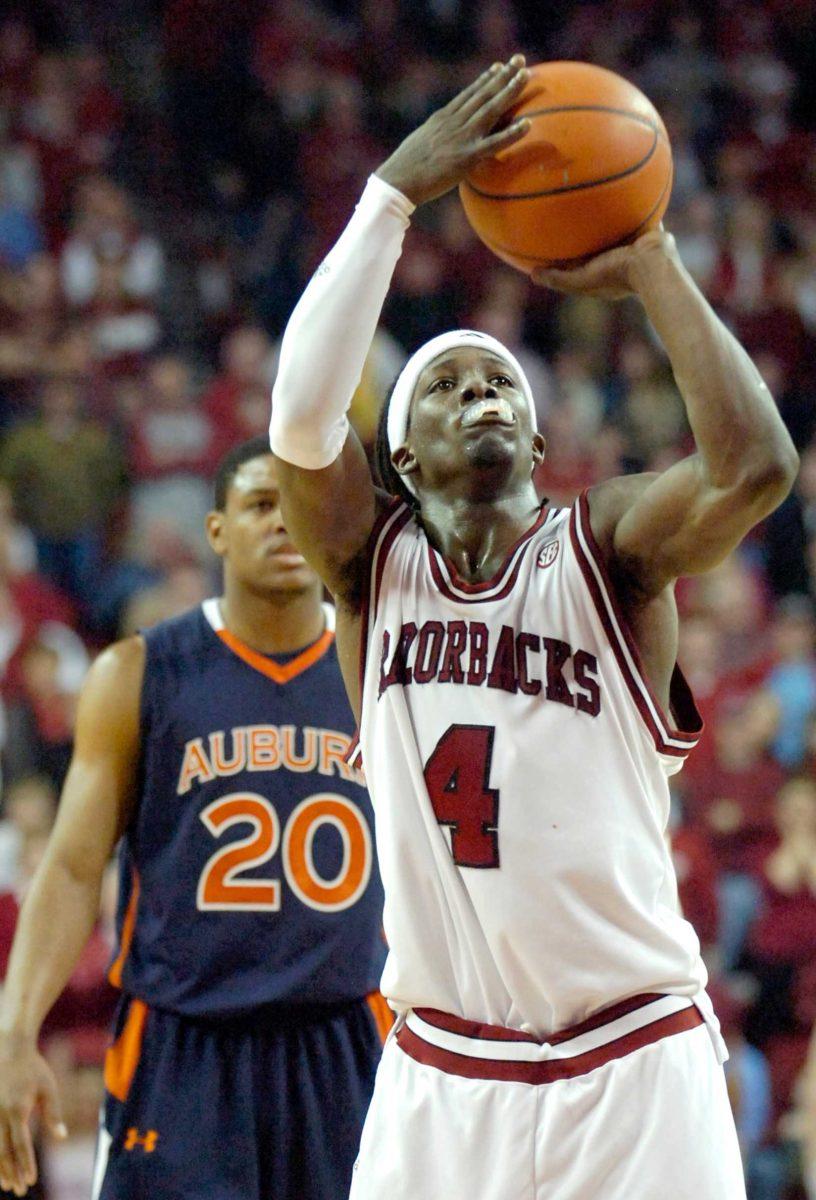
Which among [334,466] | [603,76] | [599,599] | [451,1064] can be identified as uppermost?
[603,76]

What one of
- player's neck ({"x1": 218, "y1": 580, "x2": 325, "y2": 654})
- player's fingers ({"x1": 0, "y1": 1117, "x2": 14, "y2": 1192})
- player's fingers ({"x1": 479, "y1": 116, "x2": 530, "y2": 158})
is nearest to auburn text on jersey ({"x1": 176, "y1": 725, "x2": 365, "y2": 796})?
player's neck ({"x1": 218, "y1": 580, "x2": 325, "y2": 654})

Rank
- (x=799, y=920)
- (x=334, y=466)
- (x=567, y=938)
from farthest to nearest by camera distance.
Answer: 1. (x=799, y=920)
2. (x=334, y=466)
3. (x=567, y=938)

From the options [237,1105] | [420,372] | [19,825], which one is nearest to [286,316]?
[19,825]

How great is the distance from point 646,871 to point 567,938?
18 cm

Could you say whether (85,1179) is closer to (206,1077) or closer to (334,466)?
(206,1077)

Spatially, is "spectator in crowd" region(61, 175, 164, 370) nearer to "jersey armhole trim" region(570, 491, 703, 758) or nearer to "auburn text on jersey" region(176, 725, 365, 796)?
"auburn text on jersey" region(176, 725, 365, 796)

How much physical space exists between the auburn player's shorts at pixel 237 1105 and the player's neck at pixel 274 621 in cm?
93

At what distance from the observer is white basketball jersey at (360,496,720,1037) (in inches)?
115

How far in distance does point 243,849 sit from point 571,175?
1.87 m

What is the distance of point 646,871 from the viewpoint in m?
2.98

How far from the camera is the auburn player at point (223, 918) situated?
4043 mm

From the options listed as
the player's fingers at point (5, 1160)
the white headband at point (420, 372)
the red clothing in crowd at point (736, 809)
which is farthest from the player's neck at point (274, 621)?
the red clothing in crowd at point (736, 809)

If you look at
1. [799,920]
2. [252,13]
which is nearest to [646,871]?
[799,920]

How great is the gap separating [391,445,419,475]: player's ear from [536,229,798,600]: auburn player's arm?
1.74 feet
